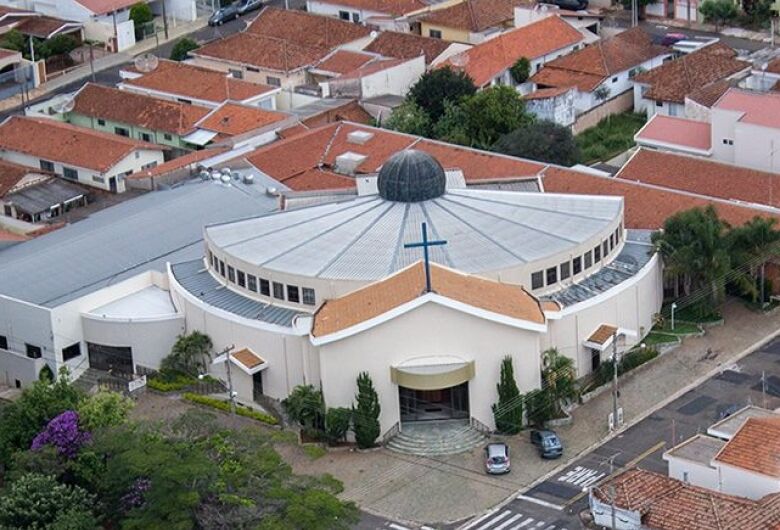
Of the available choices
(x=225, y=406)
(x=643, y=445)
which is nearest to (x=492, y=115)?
(x=225, y=406)

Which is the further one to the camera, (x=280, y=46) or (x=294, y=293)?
(x=280, y=46)

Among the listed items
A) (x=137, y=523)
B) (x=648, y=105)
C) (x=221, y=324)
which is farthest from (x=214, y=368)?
(x=648, y=105)

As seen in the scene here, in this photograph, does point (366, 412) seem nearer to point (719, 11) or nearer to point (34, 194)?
point (34, 194)

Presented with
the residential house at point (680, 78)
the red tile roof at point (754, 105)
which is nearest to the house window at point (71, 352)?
the red tile roof at point (754, 105)

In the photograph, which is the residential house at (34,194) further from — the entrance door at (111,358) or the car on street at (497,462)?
the car on street at (497,462)

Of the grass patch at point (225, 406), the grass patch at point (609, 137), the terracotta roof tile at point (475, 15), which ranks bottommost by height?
the grass patch at point (225, 406)

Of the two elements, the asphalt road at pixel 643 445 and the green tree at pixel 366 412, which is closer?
the asphalt road at pixel 643 445

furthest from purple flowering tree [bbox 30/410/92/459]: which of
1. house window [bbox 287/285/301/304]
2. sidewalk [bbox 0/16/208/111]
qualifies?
sidewalk [bbox 0/16/208/111]
